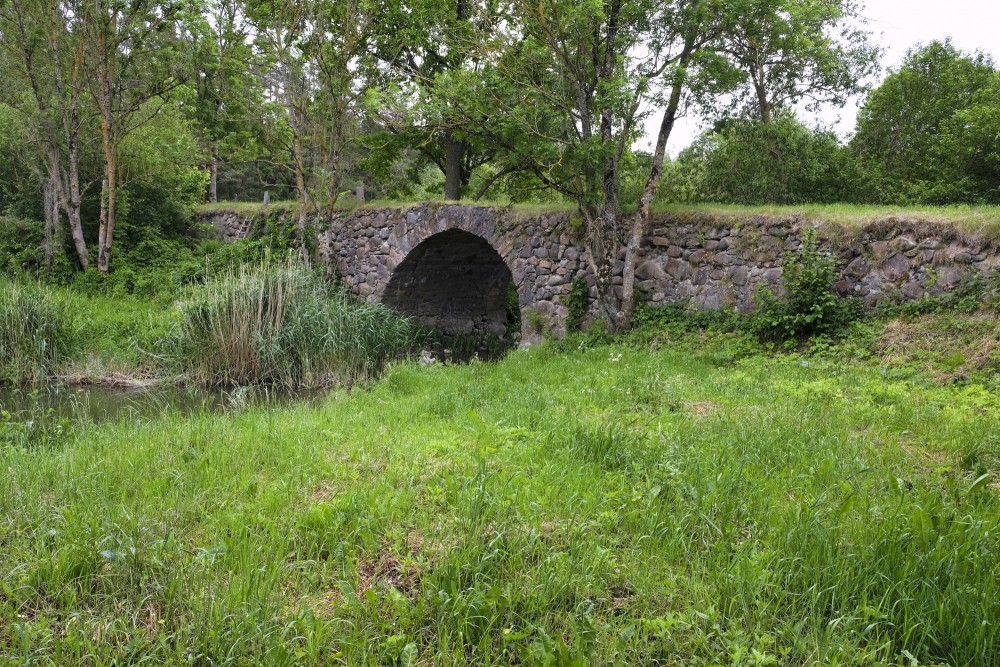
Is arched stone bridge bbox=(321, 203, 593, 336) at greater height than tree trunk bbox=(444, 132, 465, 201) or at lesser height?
lesser

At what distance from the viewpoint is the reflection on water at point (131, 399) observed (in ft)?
20.1

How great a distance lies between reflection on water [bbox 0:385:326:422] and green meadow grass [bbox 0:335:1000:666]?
7.07ft

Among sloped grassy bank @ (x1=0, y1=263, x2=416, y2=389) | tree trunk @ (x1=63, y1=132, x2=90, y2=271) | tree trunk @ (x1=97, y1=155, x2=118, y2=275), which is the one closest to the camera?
sloped grassy bank @ (x1=0, y1=263, x2=416, y2=389)

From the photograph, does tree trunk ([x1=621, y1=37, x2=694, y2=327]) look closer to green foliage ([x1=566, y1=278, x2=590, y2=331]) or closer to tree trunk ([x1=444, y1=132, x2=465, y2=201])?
green foliage ([x1=566, y1=278, x2=590, y2=331])

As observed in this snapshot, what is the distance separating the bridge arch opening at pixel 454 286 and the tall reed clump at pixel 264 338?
341 centimetres

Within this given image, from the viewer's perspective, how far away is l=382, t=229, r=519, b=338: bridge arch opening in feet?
38.9

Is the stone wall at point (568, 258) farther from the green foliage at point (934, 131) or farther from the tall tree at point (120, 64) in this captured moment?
the green foliage at point (934, 131)

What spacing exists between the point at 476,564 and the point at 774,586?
1.02m

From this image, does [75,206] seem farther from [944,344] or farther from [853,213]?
[944,344]

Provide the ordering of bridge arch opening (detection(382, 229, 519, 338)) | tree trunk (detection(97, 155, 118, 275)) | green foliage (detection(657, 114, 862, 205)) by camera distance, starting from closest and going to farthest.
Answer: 1. green foliage (detection(657, 114, 862, 205))
2. bridge arch opening (detection(382, 229, 519, 338))
3. tree trunk (detection(97, 155, 118, 275))

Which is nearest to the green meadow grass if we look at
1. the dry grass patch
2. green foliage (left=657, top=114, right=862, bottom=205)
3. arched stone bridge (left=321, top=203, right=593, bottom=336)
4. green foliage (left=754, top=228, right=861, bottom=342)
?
the dry grass patch

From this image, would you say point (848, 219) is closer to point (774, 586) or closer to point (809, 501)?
point (809, 501)

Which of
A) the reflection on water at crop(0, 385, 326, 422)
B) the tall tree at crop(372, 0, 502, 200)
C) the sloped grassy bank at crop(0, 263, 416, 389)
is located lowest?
the reflection on water at crop(0, 385, 326, 422)

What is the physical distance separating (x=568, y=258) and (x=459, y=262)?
11.0 feet
